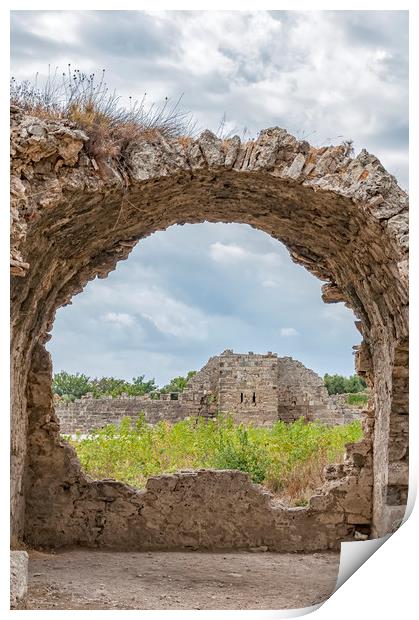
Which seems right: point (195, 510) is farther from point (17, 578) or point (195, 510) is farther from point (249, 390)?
point (249, 390)

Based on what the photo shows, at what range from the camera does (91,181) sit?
7.09 m

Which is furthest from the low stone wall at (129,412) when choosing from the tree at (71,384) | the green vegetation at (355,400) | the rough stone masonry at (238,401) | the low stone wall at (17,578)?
the low stone wall at (17,578)

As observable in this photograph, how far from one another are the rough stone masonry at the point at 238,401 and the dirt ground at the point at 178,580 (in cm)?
980

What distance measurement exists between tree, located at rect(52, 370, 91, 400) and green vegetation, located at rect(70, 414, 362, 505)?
13.8m

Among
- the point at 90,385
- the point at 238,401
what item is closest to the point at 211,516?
the point at 238,401

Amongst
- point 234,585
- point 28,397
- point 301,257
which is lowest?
point 234,585

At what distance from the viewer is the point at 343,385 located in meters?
32.5

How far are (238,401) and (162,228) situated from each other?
1085 cm

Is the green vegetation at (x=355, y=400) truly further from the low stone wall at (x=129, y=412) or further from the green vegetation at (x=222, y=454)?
the green vegetation at (x=222, y=454)

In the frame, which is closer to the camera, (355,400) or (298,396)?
(298,396)

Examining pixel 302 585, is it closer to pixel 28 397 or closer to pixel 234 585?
pixel 234 585

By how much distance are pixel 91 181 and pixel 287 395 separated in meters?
14.0
